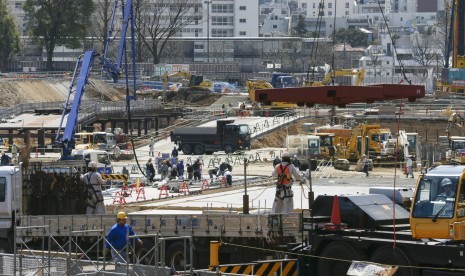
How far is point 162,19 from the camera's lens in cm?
15588

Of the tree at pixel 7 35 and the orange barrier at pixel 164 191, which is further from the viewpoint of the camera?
the tree at pixel 7 35

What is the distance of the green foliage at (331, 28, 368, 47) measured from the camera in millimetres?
191750

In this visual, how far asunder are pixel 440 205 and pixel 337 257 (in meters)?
2.09

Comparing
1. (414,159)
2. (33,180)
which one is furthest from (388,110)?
(33,180)

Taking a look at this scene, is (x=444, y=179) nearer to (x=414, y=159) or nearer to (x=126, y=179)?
(x=126, y=179)

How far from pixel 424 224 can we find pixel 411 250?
453 millimetres

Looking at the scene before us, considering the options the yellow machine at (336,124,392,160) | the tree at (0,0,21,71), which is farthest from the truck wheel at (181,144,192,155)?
the tree at (0,0,21,71)

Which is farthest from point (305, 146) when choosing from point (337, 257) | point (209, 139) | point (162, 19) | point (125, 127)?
point (162, 19)

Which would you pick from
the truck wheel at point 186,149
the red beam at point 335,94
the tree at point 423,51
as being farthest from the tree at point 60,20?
the red beam at point 335,94

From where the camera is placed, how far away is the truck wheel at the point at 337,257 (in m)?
22.4

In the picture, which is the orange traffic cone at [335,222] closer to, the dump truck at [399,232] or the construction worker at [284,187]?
the dump truck at [399,232]

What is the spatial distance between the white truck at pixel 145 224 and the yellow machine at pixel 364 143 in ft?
117

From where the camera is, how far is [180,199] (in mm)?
36375

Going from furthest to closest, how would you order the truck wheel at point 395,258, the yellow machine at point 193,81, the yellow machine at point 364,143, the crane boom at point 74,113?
the yellow machine at point 193,81
the yellow machine at point 364,143
the crane boom at point 74,113
the truck wheel at point 395,258
